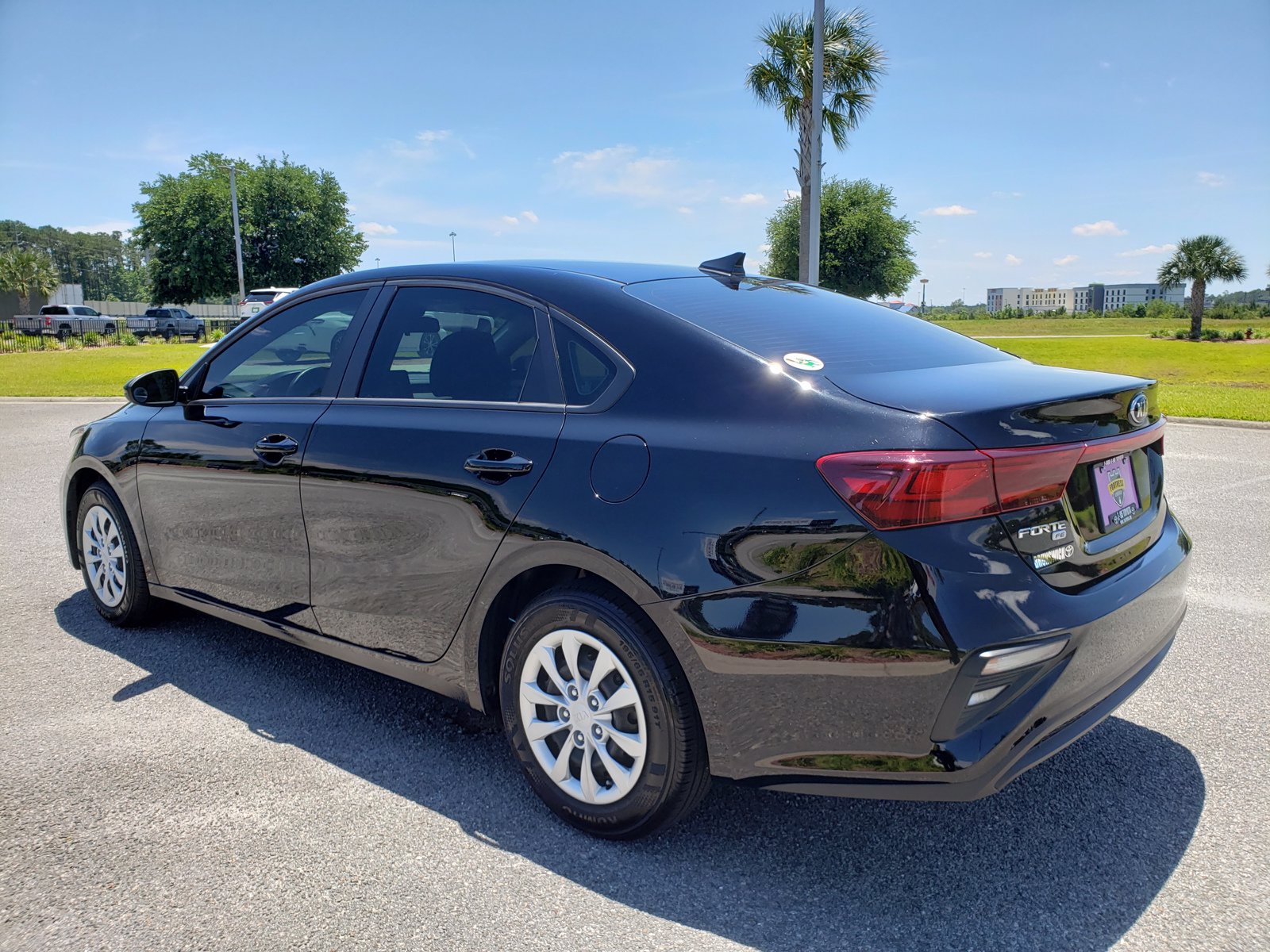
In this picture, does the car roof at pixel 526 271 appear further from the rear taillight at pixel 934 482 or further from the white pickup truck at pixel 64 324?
the white pickup truck at pixel 64 324

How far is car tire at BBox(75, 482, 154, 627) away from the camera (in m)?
4.34

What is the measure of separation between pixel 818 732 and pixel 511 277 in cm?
176

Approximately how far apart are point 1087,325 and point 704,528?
9282cm

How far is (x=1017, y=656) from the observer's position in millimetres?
2137

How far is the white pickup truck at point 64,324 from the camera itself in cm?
4498

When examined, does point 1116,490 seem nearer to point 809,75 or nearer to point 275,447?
point 275,447

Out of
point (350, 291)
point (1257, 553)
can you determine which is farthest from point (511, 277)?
point (1257, 553)

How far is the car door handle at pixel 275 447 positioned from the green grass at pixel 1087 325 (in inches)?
2529

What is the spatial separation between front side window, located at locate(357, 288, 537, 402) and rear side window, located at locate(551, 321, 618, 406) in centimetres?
12

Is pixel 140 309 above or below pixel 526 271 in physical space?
above

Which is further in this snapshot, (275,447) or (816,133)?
(816,133)

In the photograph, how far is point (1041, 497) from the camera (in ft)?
7.32

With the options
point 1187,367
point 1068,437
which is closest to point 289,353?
point 1068,437

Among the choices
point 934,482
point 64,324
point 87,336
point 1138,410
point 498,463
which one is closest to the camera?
point 934,482
